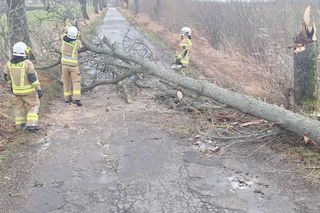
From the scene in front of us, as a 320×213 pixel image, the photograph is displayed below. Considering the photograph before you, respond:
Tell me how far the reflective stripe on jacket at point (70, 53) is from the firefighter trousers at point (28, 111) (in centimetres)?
168

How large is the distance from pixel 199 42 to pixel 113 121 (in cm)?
1035

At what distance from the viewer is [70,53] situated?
8219 millimetres

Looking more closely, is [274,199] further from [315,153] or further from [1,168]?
[1,168]

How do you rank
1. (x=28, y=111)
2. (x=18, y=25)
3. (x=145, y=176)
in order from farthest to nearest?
(x=18, y=25)
(x=28, y=111)
(x=145, y=176)

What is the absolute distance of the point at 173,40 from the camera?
18.5m

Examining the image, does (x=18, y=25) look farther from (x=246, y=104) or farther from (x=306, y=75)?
(x=306, y=75)

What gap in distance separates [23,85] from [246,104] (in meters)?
3.47

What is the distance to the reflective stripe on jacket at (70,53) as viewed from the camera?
8180 millimetres

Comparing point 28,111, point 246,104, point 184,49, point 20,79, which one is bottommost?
point 28,111

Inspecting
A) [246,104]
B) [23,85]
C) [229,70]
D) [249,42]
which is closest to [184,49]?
[229,70]

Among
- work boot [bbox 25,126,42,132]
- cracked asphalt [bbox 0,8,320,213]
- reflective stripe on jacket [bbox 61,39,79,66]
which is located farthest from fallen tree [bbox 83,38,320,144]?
work boot [bbox 25,126,42,132]

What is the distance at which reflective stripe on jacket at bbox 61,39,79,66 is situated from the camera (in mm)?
8180

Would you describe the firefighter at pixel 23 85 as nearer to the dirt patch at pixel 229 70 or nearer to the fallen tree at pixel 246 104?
the fallen tree at pixel 246 104

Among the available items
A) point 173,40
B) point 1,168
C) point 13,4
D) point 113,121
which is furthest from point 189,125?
point 173,40
